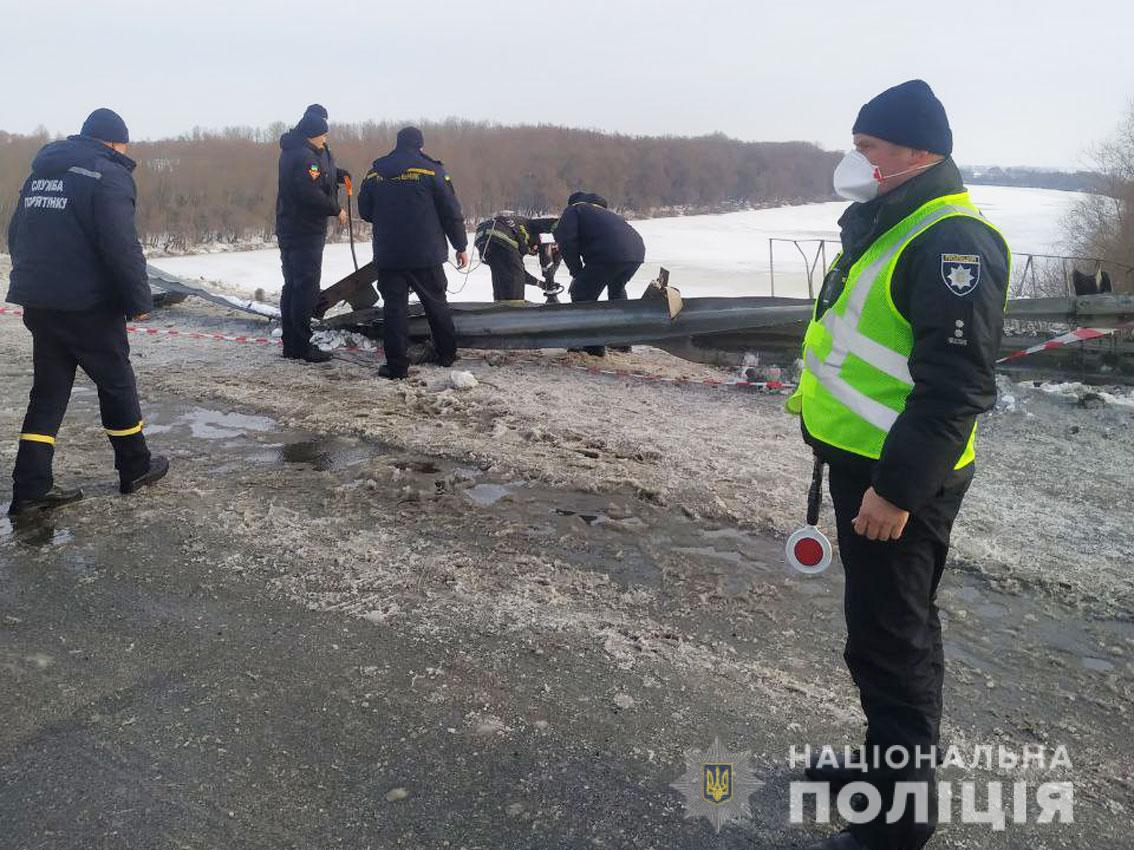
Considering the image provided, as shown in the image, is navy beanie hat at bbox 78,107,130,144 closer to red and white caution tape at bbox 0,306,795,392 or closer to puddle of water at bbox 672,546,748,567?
red and white caution tape at bbox 0,306,795,392

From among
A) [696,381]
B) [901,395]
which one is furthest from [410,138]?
[901,395]

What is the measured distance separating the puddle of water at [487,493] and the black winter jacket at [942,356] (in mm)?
2907

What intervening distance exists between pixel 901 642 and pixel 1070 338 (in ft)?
17.5

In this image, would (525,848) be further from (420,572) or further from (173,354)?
(173,354)

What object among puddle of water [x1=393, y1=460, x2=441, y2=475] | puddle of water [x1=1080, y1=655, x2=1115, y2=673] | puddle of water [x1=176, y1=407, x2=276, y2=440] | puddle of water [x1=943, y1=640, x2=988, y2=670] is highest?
puddle of water [x1=176, y1=407, x2=276, y2=440]

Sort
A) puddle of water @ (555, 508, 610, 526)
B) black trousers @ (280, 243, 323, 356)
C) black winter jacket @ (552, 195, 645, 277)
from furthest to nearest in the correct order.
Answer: black winter jacket @ (552, 195, 645, 277) → black trousers @ (280, 243, 323, 356) → puddle of water @ (555, 508, 610, 526)

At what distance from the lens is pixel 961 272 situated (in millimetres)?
2070

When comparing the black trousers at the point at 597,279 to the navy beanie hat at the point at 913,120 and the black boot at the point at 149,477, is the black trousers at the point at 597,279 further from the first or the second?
the navy beanie hat at the point at 913,120

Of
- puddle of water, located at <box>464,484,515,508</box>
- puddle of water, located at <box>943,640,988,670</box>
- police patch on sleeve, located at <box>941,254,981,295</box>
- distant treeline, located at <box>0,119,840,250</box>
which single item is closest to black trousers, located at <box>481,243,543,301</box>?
puddle of water, located at <box>464,484,515,508</box>

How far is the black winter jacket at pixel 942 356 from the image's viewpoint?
2.05m

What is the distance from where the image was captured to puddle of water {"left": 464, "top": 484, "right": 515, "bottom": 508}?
4804 mm

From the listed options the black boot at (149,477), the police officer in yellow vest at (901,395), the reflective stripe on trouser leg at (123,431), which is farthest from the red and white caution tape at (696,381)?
the police officer in yellow vest at (901,395)

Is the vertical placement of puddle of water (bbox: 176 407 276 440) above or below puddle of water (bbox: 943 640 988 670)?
above

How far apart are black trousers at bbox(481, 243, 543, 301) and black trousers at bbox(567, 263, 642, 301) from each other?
0.71 metres
